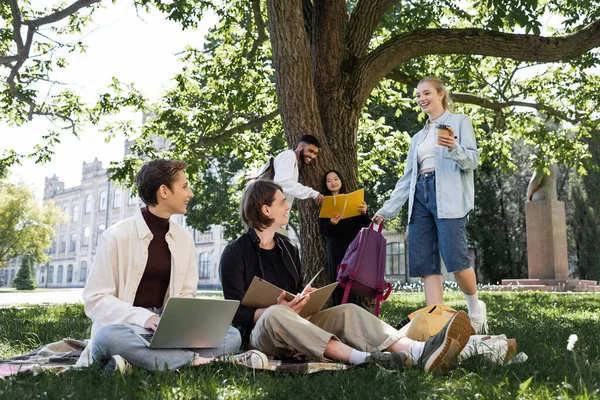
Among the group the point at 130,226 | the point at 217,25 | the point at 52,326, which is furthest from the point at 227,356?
the point at 217,25

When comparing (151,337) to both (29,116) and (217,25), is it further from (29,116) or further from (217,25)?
(29,116)

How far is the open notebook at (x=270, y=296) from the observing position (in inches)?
145

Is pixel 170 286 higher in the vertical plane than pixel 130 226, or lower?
lower

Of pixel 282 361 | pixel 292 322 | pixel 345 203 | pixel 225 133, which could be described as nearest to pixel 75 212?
pixel 225 133

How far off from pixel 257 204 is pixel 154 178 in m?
0.73

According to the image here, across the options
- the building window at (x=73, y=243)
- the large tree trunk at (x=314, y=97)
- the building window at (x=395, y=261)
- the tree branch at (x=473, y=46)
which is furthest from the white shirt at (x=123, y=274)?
the building window at (x=73, y=243)

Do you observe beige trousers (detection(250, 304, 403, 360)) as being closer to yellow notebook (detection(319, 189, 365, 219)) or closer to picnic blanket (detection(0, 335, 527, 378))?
picnic blanket (detection(0, 335, 527, 378))

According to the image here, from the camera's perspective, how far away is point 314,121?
23.7 ft

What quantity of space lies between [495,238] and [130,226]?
100 feet

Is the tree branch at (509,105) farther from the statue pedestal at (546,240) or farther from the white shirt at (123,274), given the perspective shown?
the white shirt at (123,274)

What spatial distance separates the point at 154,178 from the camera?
385 centimetres

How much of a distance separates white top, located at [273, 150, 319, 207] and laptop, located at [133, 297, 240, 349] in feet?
8.31

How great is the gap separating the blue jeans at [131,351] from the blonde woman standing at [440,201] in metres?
2.55

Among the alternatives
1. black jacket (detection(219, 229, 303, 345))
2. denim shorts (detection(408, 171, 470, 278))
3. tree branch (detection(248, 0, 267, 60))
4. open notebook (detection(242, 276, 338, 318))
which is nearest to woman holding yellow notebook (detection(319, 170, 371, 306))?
denim shorts (detection(408, 171, 470, 278))
